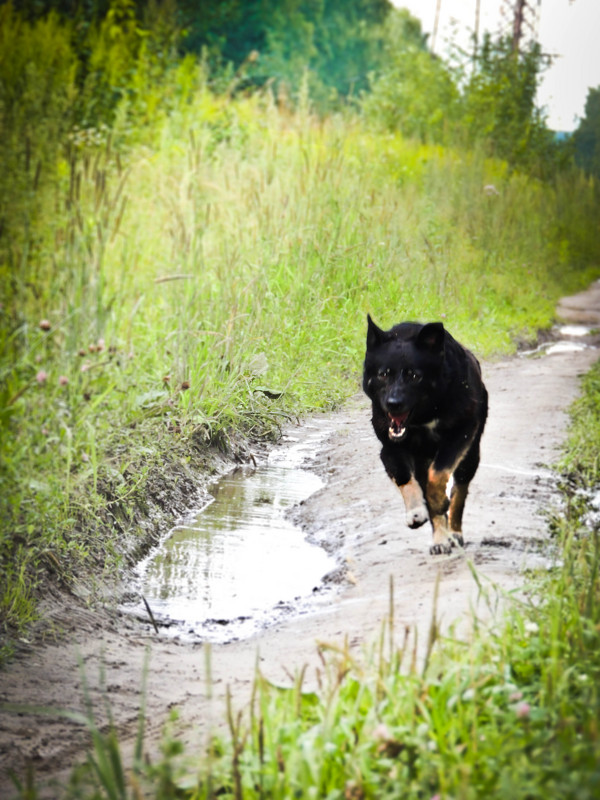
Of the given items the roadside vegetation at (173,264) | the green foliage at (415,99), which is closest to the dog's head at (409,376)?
the roadside vegetation at (173,264)

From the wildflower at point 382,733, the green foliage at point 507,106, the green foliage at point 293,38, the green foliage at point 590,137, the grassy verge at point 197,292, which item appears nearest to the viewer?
the wildflower at point 382,733

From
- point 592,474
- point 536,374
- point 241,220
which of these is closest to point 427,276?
point 536,374

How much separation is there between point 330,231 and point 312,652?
700 cm

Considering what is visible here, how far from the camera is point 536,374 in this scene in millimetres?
10820

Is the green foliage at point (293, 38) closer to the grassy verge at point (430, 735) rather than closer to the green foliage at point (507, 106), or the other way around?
the green foliage at point (507, 106)

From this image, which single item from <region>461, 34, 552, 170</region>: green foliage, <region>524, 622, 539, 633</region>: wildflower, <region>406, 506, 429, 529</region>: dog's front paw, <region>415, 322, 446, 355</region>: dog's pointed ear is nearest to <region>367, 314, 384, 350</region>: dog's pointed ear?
<region>415, 322, 446, 355</region>: dog's pointed ear

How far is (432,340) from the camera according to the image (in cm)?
489

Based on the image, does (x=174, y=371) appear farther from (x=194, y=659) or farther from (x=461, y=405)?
(x=194, y=659)

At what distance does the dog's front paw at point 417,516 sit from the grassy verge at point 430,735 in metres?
1.80

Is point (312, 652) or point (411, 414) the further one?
point (411, 414)

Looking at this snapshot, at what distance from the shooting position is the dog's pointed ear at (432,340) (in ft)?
15.9

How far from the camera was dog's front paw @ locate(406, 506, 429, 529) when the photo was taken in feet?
15.8

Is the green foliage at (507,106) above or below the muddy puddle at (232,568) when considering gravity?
above

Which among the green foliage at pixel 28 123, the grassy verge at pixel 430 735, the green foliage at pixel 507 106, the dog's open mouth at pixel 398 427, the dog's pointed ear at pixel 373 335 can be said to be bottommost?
the grassy verge at pixel 430 735
